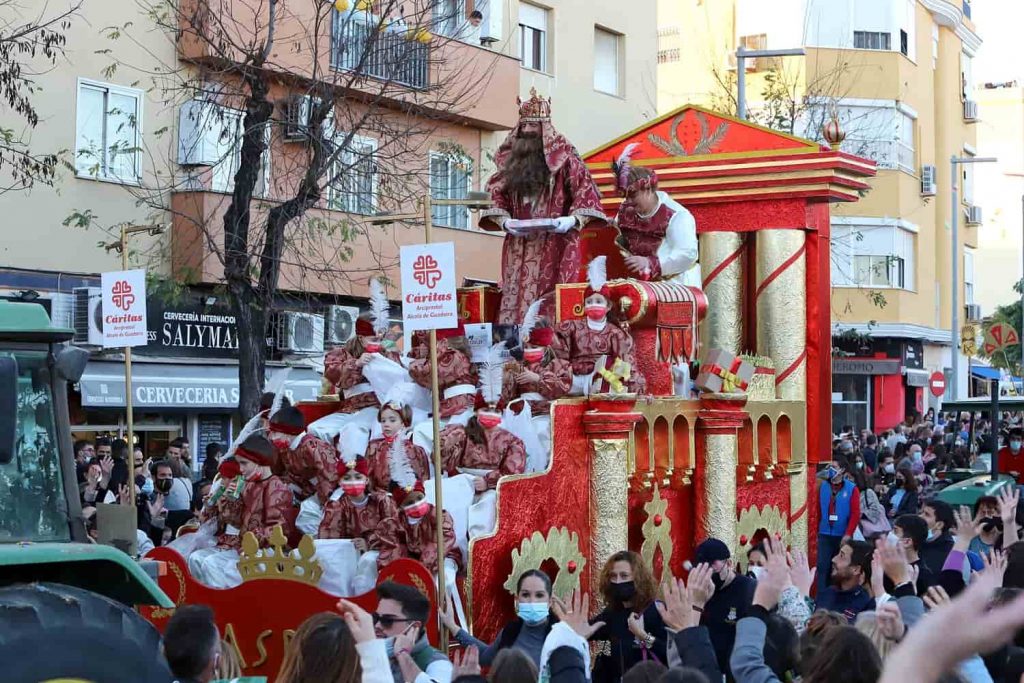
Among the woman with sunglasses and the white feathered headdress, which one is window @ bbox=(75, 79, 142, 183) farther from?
the woman with sunglasses

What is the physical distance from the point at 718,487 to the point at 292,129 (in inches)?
356

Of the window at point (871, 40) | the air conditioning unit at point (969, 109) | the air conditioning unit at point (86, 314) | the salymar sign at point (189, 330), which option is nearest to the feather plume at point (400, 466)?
the air conditioning unit at point (86, 314)

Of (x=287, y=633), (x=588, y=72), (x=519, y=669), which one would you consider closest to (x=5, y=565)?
(x=519, y=669)

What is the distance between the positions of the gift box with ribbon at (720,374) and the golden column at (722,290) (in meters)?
2.68

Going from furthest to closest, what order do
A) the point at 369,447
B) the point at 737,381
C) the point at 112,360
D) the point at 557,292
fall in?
the point at 112,360, the point at 737,381, the point at 557,292, the point at 369,447

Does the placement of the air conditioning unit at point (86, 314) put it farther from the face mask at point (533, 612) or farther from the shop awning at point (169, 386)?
the face mask at point (533, 612)

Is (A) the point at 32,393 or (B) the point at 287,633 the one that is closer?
(A) the point at 32,393

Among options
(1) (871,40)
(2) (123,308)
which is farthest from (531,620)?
(1) (871,40)

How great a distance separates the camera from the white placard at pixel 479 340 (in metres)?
11.0

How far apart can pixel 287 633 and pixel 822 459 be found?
6565 mm

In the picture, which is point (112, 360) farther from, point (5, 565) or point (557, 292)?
point (5, 565)

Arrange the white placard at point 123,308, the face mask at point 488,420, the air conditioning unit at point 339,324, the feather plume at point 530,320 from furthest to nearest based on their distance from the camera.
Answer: the air conditioning unit at point 339,324 → the feather plume at point 530,320 → the white placard at point 123,308 → the face mask at point 488,420

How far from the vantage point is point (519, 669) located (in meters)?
5.35

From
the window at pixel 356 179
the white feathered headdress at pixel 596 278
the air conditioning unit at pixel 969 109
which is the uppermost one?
the air conditioning unit at pixel 969 109
